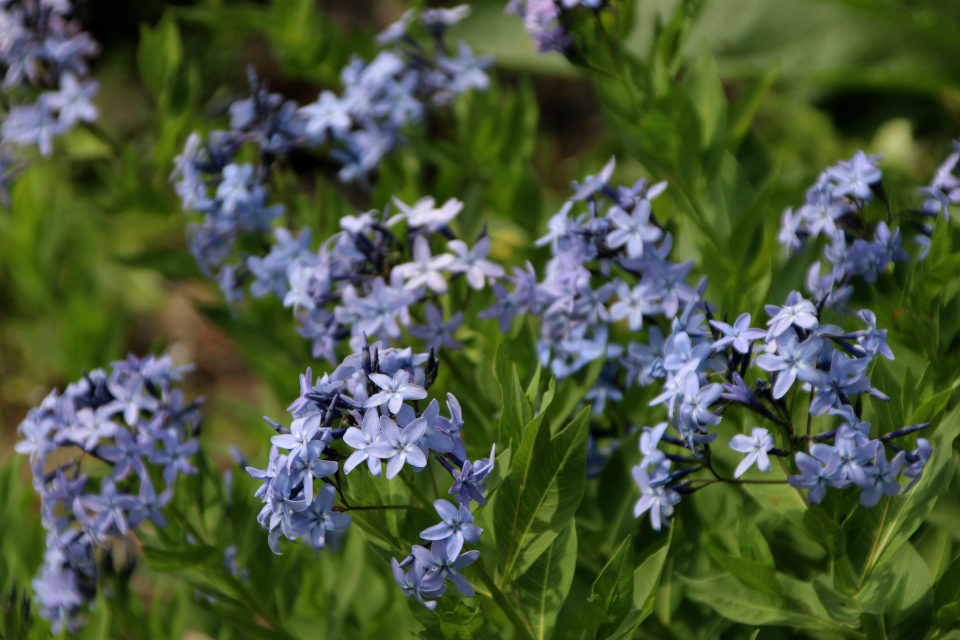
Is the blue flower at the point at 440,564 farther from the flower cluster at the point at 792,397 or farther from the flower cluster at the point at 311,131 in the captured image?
the flower cluster at the point at 311,131

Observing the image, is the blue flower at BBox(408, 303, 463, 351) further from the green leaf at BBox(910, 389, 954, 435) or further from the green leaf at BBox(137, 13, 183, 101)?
the green leaf at BBox(137, 13, 183, 101)

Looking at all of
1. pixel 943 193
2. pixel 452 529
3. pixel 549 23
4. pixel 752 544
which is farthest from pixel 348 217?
pixel 943 193

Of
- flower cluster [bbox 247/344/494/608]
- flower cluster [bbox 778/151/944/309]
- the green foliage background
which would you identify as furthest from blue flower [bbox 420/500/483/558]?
flower cluster [bbox 778/151/944/309]

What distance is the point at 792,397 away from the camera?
146 centimetres

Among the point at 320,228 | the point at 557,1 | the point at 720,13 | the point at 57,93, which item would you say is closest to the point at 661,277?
the point at 557,1

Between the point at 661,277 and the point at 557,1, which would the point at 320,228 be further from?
the point at 661,277

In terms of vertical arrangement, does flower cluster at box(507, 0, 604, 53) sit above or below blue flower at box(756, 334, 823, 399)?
above

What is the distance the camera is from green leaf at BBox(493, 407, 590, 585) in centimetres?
140

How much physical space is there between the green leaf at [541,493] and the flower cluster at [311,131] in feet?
4.00

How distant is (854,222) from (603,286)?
569mm

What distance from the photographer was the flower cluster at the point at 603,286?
1684mm

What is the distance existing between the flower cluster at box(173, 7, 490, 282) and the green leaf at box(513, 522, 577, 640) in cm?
127

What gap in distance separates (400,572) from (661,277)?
32.7 inches

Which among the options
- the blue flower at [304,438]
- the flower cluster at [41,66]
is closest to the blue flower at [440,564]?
the blue flower at [304,438]
